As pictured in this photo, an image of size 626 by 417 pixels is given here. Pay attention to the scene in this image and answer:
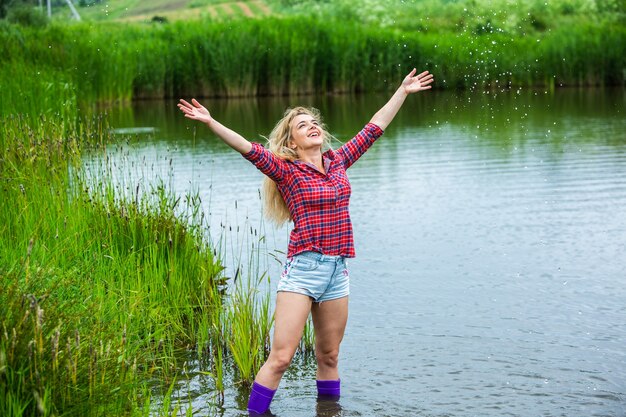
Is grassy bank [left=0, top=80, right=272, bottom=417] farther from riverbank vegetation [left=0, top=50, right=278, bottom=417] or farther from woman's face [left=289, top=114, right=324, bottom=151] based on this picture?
woman's face [left=289, top=114, right=324, bottom=151]

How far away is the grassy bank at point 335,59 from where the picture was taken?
31312 millimetres

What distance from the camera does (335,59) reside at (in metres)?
31.9

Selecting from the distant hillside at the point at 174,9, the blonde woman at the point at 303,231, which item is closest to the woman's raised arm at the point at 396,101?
the blonde woman at the point at 303,231

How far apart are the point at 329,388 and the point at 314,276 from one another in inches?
35.3

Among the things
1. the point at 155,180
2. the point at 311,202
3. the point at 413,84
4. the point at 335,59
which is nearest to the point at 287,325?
the point at 311,202

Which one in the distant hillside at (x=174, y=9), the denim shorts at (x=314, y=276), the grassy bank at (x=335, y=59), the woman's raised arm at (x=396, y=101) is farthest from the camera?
the distant hillside at (x=174, y=9)

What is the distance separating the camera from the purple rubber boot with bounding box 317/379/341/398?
20.1 ft

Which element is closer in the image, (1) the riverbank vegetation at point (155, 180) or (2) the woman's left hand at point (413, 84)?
(1) the riverbank vegetation at point (155, 180)

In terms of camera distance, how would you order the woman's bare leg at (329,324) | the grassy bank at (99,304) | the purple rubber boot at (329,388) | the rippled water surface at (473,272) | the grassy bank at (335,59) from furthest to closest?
the grassy bank at (335,59)
the rippled water surface at (473,272)
the purple rubber boot at (329,388)
the woman's bare leg at (329,324)
the grassy bank at (99,304)

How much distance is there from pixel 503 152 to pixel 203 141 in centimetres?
610

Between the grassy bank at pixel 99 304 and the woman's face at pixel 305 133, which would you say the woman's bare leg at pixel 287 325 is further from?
the woman's face at pixel 305 133

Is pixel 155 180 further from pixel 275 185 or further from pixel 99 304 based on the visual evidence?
pixel 99 304

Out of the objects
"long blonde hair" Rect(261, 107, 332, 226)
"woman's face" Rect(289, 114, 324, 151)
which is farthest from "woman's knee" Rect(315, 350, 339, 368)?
"woman's face" Rect(289, 114, 324, 151)

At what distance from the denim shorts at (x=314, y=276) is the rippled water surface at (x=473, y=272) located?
836 millimetres
